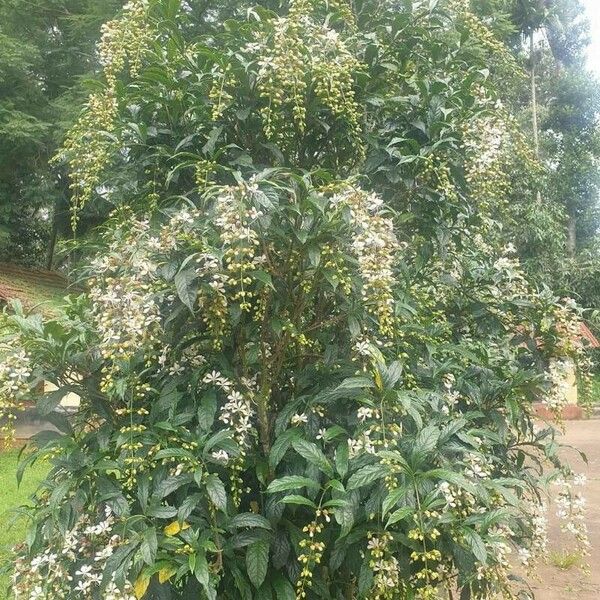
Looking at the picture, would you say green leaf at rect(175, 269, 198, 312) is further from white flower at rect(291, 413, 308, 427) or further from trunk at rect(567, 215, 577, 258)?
trunk at rect(567, 215, 577, 258)

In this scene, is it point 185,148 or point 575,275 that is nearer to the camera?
point 185,148

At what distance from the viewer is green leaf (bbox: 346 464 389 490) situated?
4.48ft

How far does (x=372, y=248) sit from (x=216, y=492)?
67cm

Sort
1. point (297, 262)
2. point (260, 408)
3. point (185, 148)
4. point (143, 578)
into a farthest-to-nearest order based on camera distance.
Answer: point (185, 148) → point (260, 408) → point (297, 262) → point (143, 578)

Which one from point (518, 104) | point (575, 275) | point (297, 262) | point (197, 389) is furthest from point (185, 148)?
point (518, 104)

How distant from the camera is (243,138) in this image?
2.04m

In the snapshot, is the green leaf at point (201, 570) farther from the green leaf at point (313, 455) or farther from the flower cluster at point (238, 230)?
the flower cluster at point (238, 230)

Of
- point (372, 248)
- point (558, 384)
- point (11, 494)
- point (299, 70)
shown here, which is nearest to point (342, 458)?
point (372, 248)

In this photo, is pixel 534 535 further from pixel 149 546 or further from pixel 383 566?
pixel 149 546

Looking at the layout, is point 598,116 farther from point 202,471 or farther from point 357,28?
point 202,471

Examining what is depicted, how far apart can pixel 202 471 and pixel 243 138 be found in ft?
3.47

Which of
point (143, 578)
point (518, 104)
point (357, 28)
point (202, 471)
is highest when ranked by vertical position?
point (518, 104)

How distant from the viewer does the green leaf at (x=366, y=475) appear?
4.48ft

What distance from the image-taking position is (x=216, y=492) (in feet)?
4.80
